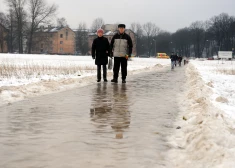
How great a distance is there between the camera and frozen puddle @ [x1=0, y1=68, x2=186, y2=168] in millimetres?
3162

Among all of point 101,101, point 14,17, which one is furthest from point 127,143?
point 14,17

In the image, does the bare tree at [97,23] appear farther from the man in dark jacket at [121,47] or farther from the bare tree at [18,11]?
the man in dark jacket at [121,47]

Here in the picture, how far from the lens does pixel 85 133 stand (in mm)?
4188

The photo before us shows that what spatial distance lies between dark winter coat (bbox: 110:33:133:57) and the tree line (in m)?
60.4

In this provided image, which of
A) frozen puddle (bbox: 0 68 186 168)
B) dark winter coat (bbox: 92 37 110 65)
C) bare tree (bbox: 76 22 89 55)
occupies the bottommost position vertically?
frozen puddle (bbox: 0 68 186 168)

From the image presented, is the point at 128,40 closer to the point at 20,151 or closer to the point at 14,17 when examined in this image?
the point at 20,151

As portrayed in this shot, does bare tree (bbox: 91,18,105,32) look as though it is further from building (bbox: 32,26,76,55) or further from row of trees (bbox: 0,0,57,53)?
row of trees (bbox: 0,0,57,53)

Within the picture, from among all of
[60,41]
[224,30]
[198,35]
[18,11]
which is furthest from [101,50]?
[198,35]

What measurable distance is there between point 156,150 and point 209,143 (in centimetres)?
57

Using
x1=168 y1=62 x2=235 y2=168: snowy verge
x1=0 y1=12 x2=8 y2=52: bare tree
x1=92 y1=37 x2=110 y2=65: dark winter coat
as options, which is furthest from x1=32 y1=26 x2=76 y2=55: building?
x1=168 y1=62 x2=235 y2=168: snowy verge

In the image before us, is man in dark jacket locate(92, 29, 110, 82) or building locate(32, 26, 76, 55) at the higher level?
building locate(32, 26, 76, 55)

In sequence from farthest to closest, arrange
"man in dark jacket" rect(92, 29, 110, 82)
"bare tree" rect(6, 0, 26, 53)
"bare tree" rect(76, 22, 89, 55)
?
"bare tree" rect(76, 22, 89, 55) < "bare tree" rect(6, 0, 26, 53) < "man in dark jacket" rect(92, 29, 110, 82)

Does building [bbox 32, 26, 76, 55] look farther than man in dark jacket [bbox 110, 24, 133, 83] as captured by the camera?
Yes

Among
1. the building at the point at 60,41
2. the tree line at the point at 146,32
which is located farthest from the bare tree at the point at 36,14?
the building at the point at 60,41
